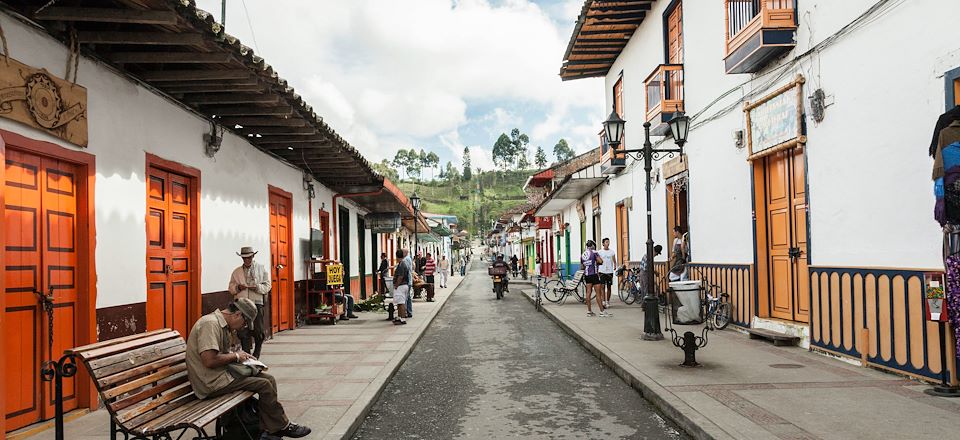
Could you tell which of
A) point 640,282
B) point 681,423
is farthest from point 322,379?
point 640,282

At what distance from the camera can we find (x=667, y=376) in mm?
6555

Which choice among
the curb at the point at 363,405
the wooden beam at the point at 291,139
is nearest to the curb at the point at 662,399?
the curb at the point at 363,405

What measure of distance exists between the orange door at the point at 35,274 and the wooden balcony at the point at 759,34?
754cm

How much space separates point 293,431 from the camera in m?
4.69

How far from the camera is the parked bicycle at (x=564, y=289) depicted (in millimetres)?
16641

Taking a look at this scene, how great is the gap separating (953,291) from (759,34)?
3918 mm

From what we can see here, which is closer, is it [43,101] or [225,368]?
[225,368]

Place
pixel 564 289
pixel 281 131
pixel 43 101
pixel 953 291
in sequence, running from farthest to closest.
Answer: pixel 564 289 → pixel 281 131 → pixel 953 291 → pixel 43 101

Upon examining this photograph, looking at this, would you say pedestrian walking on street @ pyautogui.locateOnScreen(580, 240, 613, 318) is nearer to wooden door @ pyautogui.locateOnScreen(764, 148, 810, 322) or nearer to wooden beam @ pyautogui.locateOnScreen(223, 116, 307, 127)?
wooden door @ pyautogui.locateOnScreen(764, 148, 810, 322)

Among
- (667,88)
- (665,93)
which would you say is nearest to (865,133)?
(665,93)

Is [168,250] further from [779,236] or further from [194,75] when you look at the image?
[779,236]

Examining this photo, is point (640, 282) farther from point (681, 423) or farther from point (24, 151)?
point (24, 151)

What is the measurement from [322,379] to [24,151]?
3.47 m

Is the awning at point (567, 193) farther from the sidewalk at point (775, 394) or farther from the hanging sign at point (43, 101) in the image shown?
the hanging sign at point (43, 101)
